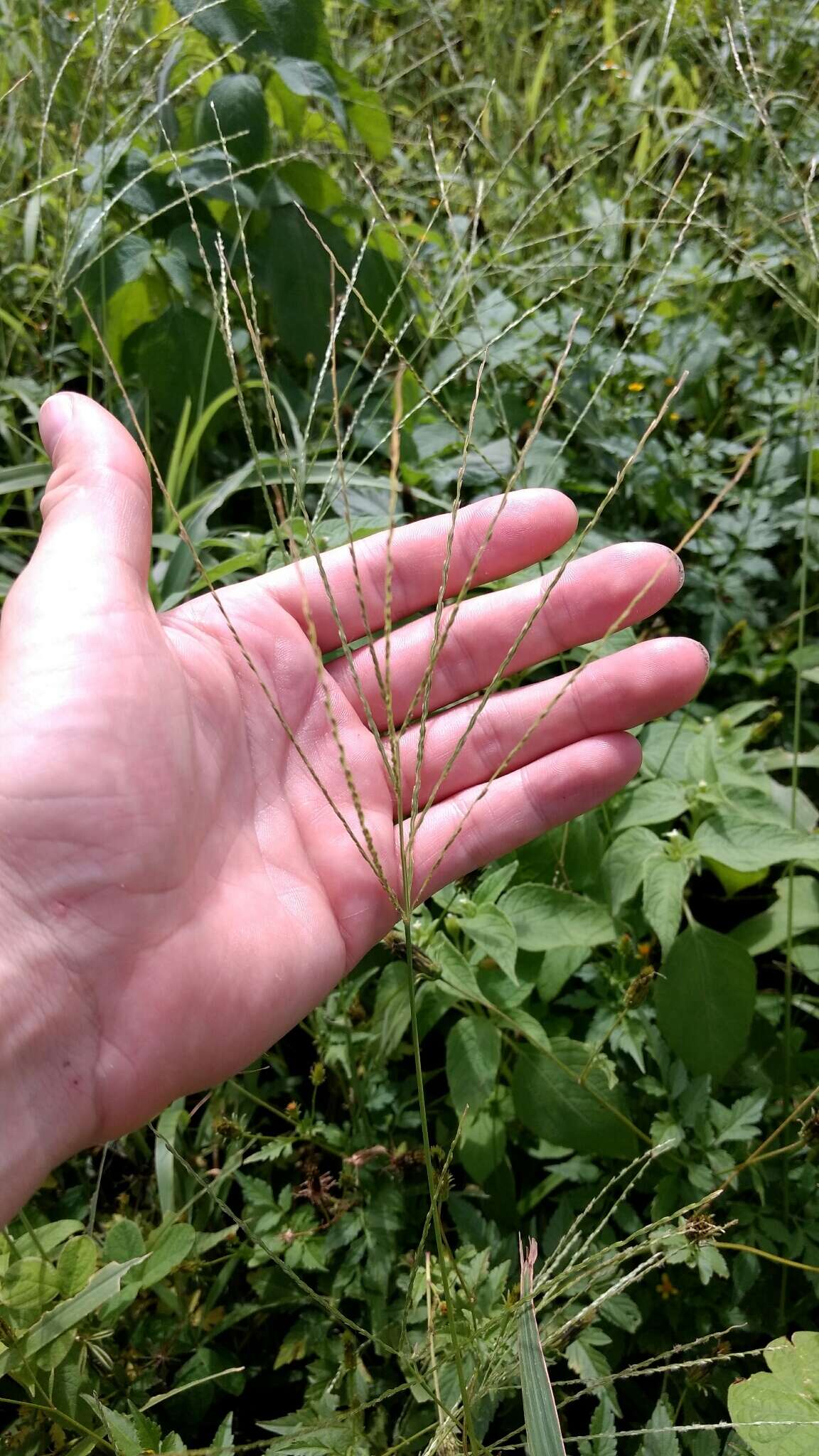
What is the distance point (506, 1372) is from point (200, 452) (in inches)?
74.3

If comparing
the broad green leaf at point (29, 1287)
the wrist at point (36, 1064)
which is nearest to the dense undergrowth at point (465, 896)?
the broad green leaf at point (29, 1287)

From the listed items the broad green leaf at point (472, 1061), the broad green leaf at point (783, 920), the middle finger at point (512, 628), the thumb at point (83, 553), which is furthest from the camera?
the broad green leaf at point (783, 920)

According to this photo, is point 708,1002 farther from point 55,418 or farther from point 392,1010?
point 55,418

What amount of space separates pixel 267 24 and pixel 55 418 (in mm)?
1082

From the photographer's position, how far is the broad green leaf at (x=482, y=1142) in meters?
1.35

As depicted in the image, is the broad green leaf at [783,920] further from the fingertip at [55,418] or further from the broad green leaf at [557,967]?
the fingertip at [55,418]

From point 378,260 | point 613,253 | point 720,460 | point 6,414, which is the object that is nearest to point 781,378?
point 720,460

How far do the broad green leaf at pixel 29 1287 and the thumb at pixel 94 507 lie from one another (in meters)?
0.74

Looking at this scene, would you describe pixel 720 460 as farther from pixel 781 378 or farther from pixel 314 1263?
pixel 314 1263

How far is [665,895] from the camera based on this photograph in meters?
1.36

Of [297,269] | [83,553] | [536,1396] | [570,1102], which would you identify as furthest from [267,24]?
[536,1396]

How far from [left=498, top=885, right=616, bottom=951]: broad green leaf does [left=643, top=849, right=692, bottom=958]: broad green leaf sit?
66 mm

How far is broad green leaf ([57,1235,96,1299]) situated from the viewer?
1.14 meters

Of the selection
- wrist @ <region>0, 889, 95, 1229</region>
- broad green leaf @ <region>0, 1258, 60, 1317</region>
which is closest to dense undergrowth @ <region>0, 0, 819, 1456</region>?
broad green leaf @ <region>0, 1258, 60, 1317</region>
